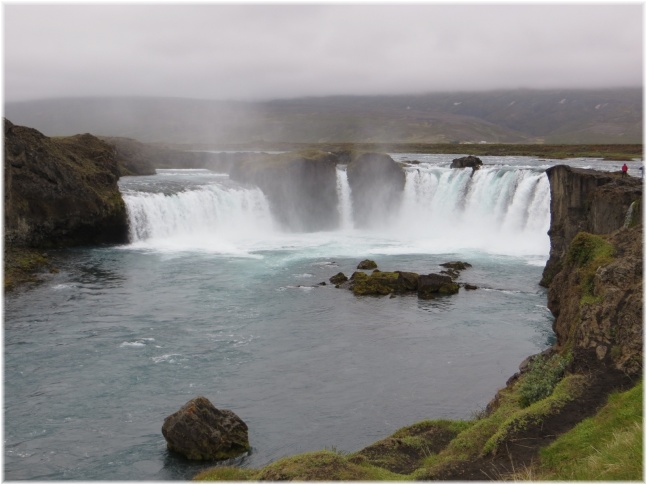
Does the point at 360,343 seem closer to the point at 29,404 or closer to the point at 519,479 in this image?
the point at 29,404

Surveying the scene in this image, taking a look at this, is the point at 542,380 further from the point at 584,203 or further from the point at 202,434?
the point at 584,203

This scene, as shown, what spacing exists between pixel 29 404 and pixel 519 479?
17.5 metres

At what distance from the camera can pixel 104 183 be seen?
55.2 m

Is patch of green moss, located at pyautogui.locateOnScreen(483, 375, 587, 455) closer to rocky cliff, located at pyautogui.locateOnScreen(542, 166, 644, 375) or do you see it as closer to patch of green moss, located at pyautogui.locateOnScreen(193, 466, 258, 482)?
rocky cliff, located at pyautogui.locateOnScreen(542, 166, 644, 375)

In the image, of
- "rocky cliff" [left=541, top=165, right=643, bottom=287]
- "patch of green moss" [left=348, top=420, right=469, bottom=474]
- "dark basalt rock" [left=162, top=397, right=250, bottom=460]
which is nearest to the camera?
"patch of green moss" [left=348, top=420, right=469, bottom=474]

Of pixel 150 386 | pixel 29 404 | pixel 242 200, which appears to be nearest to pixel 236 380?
pixel 150 386

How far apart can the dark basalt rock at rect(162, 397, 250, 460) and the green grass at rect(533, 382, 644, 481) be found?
10046 millimetres

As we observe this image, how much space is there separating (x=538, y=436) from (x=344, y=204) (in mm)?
56437

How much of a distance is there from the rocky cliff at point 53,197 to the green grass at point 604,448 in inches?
1673

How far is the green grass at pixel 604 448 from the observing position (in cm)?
1034

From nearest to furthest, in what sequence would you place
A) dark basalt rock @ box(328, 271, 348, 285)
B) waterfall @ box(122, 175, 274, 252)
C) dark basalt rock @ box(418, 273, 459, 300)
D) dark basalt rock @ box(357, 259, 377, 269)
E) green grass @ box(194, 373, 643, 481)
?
green grass @ box(194, 373, 643, 481) < dark basalt rock @ box(418, 273, 459, 300) < dark basalt rock @ box(328, 271, 348, 285) < dark basalt rock @ box(357, 259, 377, 269) < waterfall @ box(122, 175, 274, 252)

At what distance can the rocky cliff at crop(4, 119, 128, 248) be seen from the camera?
48094mm

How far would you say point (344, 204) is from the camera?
228ft

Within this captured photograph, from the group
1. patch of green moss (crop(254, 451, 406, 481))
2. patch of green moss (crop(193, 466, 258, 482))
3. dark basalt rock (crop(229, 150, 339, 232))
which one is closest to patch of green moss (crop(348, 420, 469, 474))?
patch of green moss (crop(254, 451, 406, 481))
